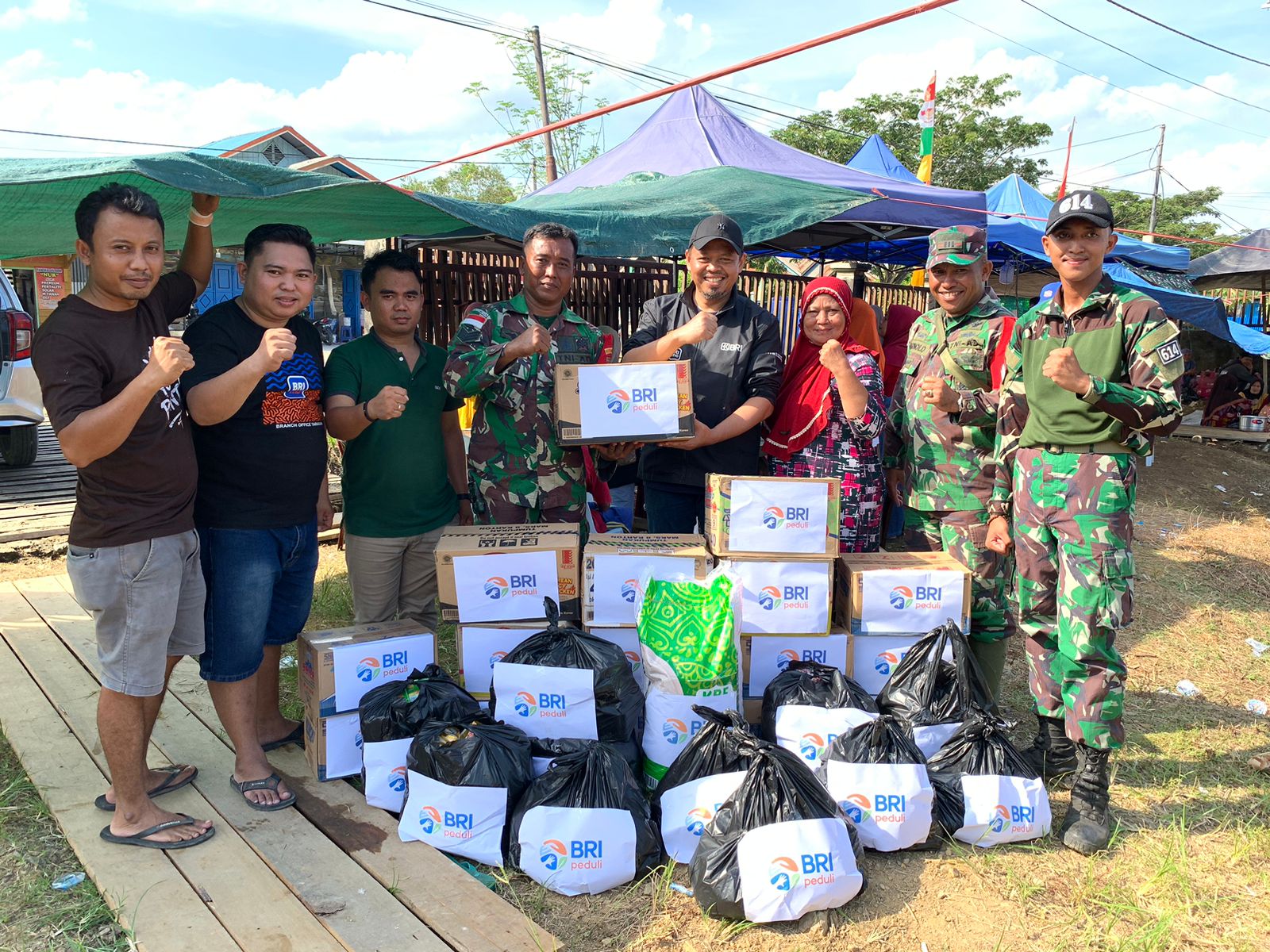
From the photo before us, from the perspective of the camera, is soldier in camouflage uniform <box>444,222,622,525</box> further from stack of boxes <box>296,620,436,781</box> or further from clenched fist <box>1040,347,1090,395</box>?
clenched fist <box>1040,347,1090,395</box>

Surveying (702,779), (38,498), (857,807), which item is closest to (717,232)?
(702,779)

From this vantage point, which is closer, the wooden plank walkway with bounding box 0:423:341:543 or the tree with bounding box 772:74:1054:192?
the wooden plank walkway with bounding box 0:423:341:543

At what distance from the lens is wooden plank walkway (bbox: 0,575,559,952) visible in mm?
2164

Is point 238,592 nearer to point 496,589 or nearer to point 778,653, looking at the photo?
point 496,589

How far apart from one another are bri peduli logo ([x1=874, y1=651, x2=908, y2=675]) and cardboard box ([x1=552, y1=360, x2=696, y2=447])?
117 cm

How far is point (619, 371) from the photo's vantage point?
3.12 meters

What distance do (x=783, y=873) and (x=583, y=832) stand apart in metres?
0.57

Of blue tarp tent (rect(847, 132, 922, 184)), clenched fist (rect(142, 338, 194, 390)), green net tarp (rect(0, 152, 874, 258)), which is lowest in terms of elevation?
clenched fist (rect(142, 338, 194, 390))

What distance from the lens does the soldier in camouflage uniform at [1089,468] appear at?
2648 mm

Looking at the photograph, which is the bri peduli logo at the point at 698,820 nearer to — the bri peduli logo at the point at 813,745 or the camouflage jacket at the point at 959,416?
the bri peduli logo at the point at 813,745

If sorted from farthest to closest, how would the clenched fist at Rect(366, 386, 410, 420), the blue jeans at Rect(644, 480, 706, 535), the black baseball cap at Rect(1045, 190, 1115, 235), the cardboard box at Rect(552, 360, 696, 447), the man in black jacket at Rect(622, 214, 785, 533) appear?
the blue jeans at Rect(644, 480, 706, 535)
the man in black jacket at Rect(622, 214, 785, 533)
the cardboard box at Rect(552, 360, 696, 447)
the clenched fist at Rect(366, 386, 410, 420)
the black baseball cap at Rect(1045, 190, 1115, 235)

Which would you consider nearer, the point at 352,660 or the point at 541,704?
the point at 541,704

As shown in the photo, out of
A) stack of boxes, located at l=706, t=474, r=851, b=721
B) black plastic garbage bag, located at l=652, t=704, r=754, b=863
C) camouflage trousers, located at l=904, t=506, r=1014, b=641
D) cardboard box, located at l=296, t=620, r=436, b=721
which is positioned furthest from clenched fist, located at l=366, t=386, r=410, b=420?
camouflage trousers, located at l=904, t=506, r=1014, b=641

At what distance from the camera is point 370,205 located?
330 cm
